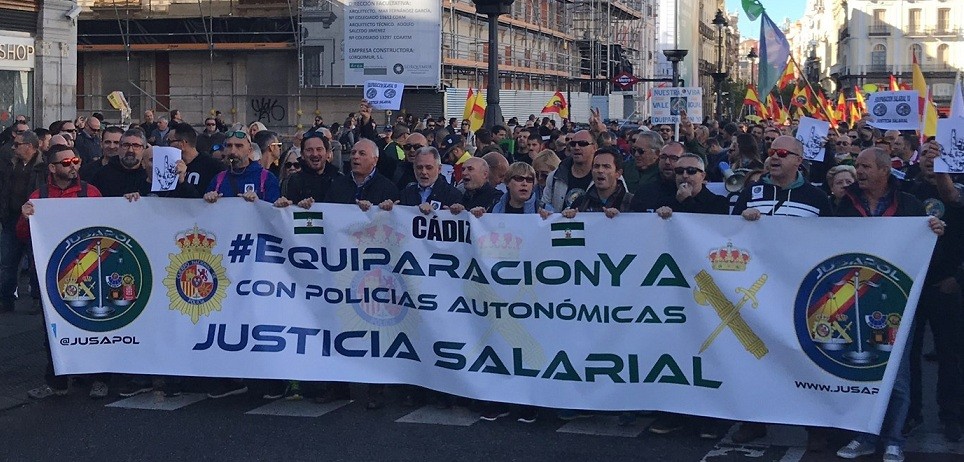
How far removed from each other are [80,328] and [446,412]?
2.41 m

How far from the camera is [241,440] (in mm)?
7277

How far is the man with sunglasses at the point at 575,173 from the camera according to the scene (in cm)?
906

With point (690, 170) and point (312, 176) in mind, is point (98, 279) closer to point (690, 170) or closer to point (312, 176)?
point (312, 176)

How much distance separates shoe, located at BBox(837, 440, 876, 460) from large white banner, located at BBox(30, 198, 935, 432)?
0.17m

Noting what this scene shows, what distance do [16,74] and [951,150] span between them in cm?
1965

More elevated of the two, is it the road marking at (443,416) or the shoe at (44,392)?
the shoe at (44,392)

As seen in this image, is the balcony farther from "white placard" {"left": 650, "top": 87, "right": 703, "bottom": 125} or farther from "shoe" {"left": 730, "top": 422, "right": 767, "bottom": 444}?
"shoe" {"left": 730, "top": 422, "right": 767, "bottom": 444}

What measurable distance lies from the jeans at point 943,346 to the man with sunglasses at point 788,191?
76 cm

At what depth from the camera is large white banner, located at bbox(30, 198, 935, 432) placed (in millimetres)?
6871

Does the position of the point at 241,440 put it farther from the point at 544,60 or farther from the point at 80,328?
the point at 544,60

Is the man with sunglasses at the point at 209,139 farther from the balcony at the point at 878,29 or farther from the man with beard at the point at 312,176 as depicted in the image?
the balcony at the point at 878,29

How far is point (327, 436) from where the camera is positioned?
7.35 m

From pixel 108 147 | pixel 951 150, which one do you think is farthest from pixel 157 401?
pixel 951 150

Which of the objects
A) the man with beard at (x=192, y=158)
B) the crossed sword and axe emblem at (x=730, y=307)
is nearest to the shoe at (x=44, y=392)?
the man with beard at (x=192, y=158)
